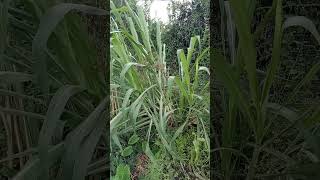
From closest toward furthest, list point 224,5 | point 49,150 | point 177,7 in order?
point 49,150, point 224,5, point 177,7

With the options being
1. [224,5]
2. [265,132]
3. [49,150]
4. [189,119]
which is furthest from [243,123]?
[189,119]

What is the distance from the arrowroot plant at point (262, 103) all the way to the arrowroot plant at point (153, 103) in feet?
1.49

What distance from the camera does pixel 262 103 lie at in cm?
69

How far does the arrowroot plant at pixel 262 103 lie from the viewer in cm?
66

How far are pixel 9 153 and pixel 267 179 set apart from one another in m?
0.46

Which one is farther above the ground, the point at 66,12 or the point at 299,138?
the point at 66,12

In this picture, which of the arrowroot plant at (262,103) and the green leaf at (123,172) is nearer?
the arrowroot plant at (262,103)

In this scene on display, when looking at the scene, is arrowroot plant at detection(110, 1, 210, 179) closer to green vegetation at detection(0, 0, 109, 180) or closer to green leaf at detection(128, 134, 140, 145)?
green leaf at detection(128, 134, 140, 145)

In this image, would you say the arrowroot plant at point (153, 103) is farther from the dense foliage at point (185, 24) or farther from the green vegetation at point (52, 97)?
the green vegetation at point (52, 97)

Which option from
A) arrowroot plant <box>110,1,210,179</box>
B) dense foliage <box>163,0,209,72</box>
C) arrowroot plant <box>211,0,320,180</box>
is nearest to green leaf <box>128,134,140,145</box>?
arrowroot plant <box>110,1,210,179</box>

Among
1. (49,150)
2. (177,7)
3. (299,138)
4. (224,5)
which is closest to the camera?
(49,150)

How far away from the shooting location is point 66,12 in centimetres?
56

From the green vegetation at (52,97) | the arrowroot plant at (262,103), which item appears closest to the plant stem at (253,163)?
the arrowroot plant at (262,103)

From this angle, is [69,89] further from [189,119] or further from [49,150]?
[189,119]
